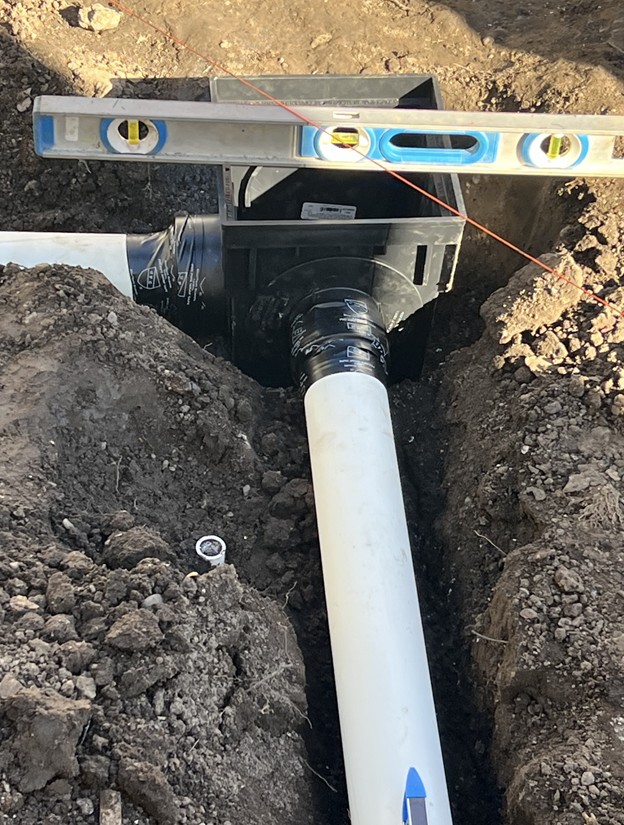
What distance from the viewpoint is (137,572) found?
1938 millimetres

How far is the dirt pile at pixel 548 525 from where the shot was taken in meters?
1.87

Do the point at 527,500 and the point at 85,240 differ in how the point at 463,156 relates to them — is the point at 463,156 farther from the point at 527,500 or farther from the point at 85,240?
the point at 85,240

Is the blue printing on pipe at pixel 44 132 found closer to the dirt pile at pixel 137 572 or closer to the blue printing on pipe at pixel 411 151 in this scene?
the dirt pile at pixel 137 572

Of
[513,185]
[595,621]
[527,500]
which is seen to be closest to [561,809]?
[595,621]

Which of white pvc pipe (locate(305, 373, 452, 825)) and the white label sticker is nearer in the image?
white pvc pipe (locate(305, 373, 452, 825))

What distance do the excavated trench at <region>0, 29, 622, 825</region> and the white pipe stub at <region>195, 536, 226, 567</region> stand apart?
0.04 metres

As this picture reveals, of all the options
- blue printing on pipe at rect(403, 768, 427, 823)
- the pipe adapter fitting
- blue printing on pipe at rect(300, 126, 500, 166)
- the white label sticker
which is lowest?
blue printing on pipe at rect(403, 768, 427, 823)

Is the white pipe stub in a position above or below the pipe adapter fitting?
below

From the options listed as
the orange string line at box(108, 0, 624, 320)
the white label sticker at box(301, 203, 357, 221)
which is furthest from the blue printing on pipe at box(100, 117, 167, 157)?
the white label sticker at box(301, 203, 357, 221)

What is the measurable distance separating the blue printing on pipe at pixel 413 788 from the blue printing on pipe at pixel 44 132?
1.84 metres

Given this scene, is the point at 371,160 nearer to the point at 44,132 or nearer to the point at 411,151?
the point at 411,151

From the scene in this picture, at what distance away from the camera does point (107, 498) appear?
7.59ft

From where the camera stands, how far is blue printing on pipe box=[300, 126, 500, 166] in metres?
2.23

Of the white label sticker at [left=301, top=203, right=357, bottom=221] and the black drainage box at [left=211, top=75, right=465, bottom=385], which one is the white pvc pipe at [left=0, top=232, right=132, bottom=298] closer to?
the black drainage box at [left=211, top=75, right=465, bottom=385]
